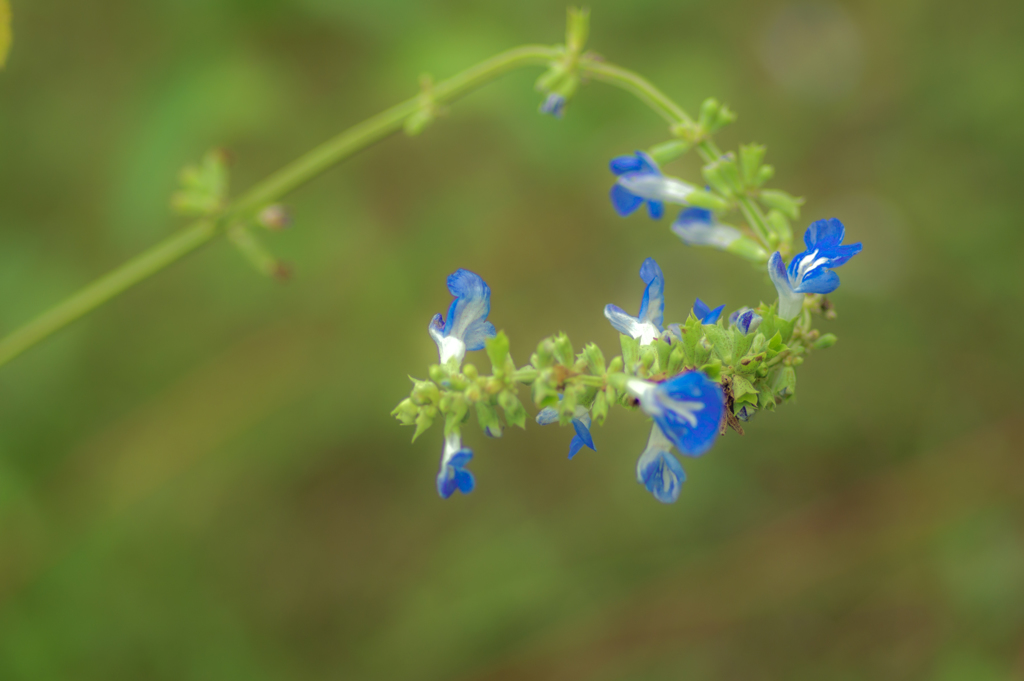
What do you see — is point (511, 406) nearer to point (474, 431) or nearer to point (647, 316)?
point (647, 316)

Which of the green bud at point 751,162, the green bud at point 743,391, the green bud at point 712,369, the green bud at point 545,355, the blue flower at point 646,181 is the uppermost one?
the blue flower at point 646,181

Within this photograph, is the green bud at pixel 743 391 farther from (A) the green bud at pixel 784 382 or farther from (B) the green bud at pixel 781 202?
(B) the green bud at pixel 781 202

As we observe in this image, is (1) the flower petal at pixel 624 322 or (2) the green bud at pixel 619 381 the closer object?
(2) the green bud at pixel 619 381

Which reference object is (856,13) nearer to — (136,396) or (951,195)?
(951,195)

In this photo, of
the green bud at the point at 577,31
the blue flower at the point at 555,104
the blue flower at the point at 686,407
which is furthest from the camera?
the blue flower at the point at 555,104

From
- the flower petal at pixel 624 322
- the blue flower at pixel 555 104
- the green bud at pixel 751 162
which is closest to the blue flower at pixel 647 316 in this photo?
the flower petal at pixel 624 322

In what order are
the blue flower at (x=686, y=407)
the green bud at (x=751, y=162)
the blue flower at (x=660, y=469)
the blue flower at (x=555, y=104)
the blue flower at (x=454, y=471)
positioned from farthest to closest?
the blue flower at (x=555, y=104)
the green bud at (x=751, y=162)
the blue flower at (x=660, y=469)
the blue flower at (x=454, y=471)
the blue flower at (x=686, y=407)

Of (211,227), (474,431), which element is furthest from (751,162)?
(474,431)
